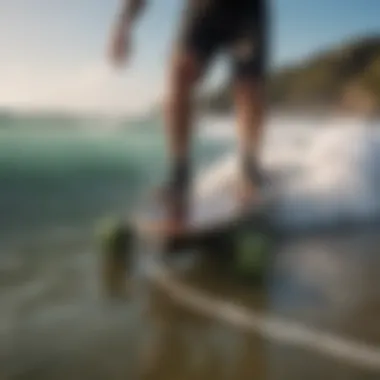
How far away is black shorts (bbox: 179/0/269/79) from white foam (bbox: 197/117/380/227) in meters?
0.09

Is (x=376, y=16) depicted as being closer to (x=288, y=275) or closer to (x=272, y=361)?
(x=288, y=275)

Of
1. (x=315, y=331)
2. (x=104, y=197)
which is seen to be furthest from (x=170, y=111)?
(x=315, y=331)

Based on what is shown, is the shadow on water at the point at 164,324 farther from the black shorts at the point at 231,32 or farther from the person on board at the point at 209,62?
the black shorts at the point at 231,32

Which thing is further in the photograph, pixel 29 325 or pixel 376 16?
pixel 376 16

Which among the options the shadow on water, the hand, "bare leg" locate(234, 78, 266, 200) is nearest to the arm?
the hand

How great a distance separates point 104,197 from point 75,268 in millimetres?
105

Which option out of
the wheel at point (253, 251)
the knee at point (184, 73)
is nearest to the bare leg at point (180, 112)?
the knee at point (184, 73)

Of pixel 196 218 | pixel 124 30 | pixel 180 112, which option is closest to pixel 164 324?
pixel 196 218

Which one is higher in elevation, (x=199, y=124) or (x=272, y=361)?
(x=199, y=124)

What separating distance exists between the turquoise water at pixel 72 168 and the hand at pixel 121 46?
0.09m

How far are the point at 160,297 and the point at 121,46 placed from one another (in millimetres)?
353

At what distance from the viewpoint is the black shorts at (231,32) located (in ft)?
3.35

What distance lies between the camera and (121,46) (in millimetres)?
1013

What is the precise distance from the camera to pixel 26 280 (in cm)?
98
